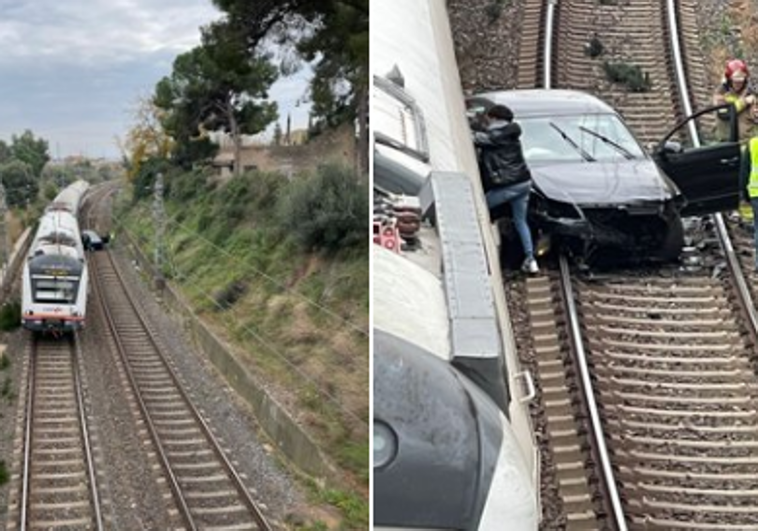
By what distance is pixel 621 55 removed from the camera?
13.1 meters

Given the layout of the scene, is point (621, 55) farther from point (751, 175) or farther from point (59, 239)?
point (59, 239)

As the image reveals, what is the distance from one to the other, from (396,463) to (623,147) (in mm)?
6438

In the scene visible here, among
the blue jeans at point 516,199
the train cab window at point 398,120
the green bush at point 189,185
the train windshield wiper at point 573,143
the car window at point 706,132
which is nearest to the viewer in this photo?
the train cab window at point 398,120

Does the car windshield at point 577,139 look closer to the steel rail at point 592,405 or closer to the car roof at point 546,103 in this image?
the car roof at point 546,103

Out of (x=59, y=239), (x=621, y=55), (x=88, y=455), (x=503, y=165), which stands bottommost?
(x=88, y=455)

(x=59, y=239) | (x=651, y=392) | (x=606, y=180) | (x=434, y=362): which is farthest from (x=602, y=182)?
(x=59, y=239)

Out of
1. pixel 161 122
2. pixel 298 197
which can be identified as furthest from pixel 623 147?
pixel 161 122

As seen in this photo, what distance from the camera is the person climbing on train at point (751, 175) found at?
7.11m

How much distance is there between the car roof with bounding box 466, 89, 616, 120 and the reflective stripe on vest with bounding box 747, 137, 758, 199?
4.42 ft

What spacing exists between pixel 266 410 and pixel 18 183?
20.3 m

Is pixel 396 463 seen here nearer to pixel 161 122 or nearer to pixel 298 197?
pixel 298 197

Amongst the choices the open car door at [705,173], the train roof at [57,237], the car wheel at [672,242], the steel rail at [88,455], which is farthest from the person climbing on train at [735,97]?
the train roof at [57,237]

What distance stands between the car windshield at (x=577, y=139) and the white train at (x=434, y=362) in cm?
345

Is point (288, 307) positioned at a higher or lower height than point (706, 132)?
lower
